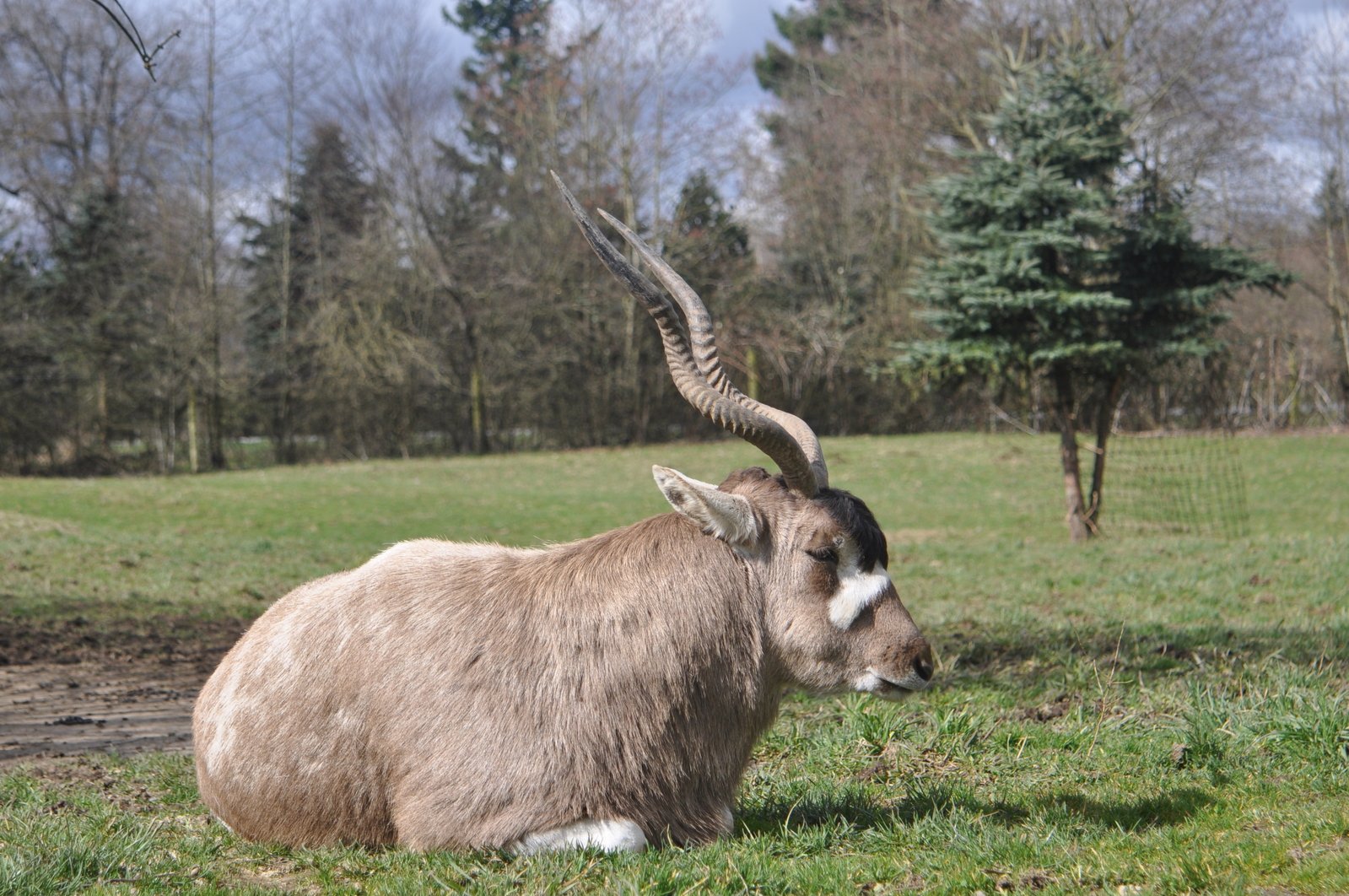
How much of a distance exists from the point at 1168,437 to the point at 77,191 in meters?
31.0

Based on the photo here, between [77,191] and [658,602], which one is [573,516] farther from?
[77,191]

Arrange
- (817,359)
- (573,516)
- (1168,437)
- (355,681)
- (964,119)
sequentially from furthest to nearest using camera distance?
(817,359) < (964,119) < (1168,437) < (573,516) < (355,681)

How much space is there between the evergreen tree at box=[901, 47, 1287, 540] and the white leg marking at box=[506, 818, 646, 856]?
13.4 meters

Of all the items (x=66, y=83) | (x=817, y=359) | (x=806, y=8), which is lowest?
(x=817, y=359)

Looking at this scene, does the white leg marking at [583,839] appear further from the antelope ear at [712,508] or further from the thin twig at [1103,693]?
the thin twig at [1103,693]

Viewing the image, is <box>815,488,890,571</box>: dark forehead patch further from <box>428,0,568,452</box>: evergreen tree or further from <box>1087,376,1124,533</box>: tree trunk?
<box>428,0,568,452</box>: evergreen tree

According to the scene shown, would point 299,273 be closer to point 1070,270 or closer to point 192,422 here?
point 192,422

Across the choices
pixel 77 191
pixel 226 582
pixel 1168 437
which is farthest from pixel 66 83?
pixel 1168 437

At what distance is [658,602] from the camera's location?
464 centimetres

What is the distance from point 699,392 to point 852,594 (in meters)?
1.00

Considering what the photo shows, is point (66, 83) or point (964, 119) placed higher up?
point (66, 83)

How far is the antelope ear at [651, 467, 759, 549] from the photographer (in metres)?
4.48

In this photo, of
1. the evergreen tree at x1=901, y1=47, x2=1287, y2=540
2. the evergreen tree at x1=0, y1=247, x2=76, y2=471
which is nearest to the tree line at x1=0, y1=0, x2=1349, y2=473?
the evergreen tree at x1=0, y1=247, x2=76, y2=471

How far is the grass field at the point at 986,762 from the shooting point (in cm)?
409
